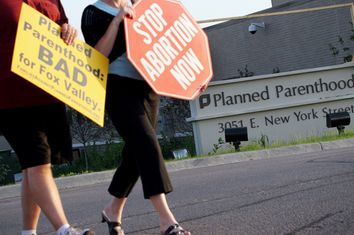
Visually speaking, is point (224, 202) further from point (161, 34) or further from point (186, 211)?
point (161, 34)

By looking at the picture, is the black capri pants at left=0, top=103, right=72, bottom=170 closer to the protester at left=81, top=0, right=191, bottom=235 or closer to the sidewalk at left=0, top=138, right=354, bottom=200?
the protester at left=81, top=0, right=191, bottom=235

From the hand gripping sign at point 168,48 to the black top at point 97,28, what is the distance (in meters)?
0.13

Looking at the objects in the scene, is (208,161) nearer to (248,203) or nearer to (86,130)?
(86,130)

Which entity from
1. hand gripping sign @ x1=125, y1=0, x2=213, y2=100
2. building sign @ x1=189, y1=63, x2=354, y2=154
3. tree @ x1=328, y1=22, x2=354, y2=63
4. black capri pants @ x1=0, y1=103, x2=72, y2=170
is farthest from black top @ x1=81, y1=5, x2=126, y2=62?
tree @ x1=328, y1=22, x2=354, y2=63

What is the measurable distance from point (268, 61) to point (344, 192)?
21211 mm

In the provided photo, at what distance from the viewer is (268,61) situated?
26.3m

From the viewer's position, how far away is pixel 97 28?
156 inches

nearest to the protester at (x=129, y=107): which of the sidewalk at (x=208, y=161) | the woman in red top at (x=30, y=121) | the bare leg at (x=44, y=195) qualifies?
the woman in red top at (x=30, y=121)

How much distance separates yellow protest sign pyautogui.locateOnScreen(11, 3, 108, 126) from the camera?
136 inches

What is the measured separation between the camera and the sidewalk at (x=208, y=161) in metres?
9.41

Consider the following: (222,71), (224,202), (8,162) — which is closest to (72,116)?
(8,162)

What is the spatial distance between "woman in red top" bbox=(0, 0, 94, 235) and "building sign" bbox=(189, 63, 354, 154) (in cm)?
969

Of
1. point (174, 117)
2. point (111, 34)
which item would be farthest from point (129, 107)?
point (174, 117)

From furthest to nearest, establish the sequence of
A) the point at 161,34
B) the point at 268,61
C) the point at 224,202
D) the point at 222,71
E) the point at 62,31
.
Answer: the point at 222,71, the point at 268,61, the point at 224,202, the point at 161,34, the point at 62,31
